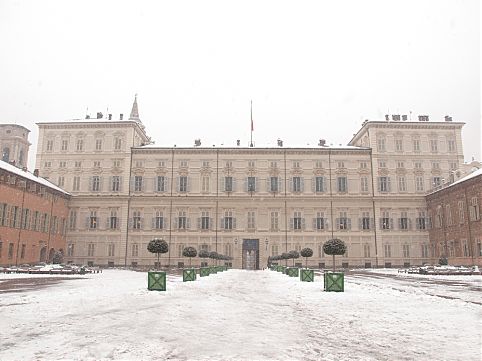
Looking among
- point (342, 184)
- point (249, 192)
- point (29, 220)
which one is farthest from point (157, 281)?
point (342, 184)

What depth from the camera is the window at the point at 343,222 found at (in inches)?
1806

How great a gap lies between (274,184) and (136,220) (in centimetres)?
1620

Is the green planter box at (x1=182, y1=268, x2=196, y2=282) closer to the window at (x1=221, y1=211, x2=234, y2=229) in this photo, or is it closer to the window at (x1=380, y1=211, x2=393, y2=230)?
the window at (x1=221, y1=211, x2=234, y2=229)

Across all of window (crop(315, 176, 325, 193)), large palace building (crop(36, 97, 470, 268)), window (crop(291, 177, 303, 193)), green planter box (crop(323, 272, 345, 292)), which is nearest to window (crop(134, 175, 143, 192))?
large palace building (crop(36, 97, 470, 268))

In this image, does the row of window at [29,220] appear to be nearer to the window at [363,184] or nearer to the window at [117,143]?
the window at [117,143]

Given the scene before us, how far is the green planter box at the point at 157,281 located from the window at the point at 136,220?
31.1m

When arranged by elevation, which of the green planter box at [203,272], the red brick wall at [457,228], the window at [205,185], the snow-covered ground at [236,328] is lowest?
the snow-covered ground at [236,328]

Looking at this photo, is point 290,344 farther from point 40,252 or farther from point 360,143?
point 360,143

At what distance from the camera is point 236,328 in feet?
27.0

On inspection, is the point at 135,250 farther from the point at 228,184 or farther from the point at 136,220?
the point at 228,184

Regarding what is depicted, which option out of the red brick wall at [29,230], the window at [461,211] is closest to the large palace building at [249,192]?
the red brick wall at [29,230]

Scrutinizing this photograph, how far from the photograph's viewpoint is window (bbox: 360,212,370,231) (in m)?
45.9

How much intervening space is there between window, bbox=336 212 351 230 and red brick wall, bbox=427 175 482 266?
9.06 meters

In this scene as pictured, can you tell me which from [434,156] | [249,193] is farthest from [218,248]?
[434,156]
